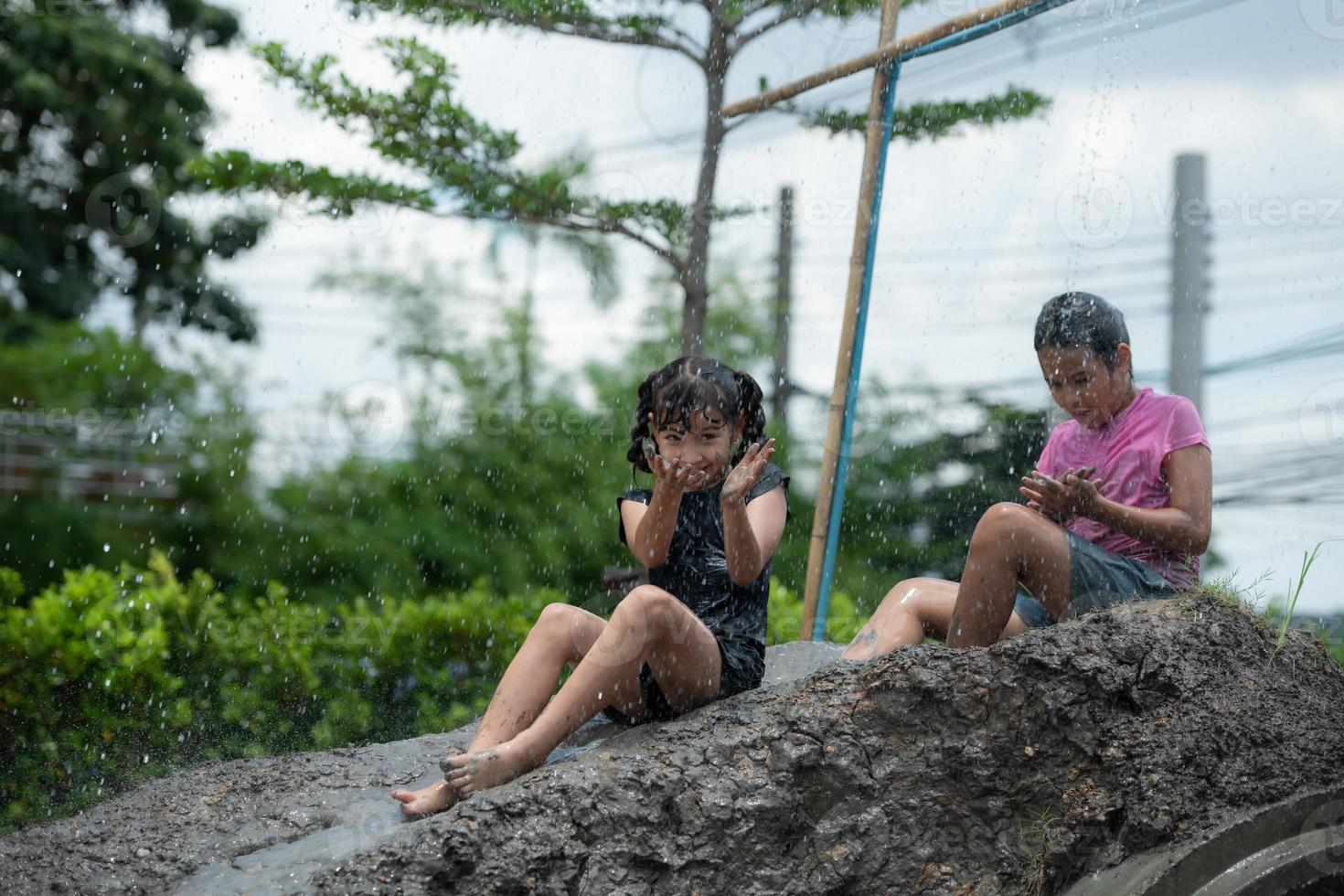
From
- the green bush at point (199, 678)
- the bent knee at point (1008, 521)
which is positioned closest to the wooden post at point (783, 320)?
the green bush at point (199, 678)

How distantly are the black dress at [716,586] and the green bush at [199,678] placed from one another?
252 centimetres

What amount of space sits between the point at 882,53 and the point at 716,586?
104 inches

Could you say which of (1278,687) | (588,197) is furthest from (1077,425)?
(588,197)

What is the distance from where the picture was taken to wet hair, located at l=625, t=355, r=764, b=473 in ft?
→ 10.1

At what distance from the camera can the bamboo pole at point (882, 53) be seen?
4.55m

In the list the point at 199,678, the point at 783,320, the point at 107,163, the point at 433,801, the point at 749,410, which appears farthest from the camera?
the point at 107,163

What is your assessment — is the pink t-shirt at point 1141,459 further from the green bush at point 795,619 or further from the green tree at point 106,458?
the green tree at point 106,458

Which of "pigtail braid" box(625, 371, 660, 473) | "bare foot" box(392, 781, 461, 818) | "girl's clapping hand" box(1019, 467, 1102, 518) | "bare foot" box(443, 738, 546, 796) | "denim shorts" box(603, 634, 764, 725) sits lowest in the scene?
"bare foot" box(392, 781, 461, 818)

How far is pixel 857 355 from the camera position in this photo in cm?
495

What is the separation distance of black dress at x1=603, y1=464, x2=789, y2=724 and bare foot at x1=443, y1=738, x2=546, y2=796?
0.42m

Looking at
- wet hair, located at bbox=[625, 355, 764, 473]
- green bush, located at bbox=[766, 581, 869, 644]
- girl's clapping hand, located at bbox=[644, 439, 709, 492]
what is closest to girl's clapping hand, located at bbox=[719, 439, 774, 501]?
girl's clapping hand, located at bbox=[644, 439, 709, 492]

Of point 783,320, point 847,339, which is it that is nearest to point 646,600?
point 847,339

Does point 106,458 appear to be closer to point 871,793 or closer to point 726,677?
point 726,677

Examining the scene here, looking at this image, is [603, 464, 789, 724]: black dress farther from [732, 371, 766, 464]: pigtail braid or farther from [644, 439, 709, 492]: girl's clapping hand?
[644, 439, 709, 492]: girl's clapping hand
